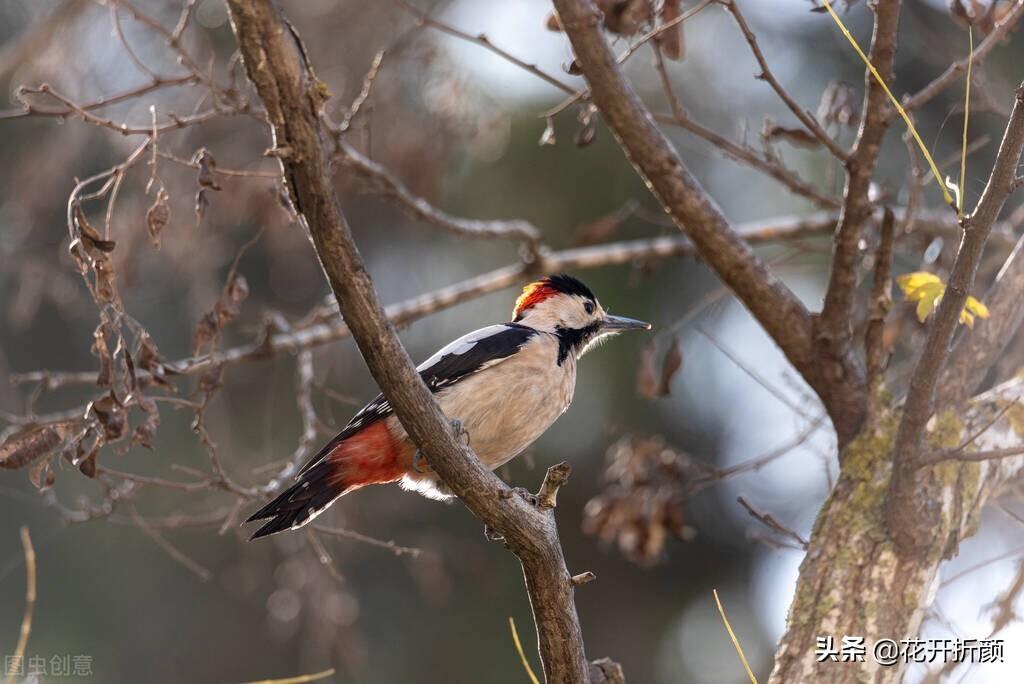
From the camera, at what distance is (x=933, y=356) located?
363 cm

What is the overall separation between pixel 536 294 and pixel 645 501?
3.48 feet

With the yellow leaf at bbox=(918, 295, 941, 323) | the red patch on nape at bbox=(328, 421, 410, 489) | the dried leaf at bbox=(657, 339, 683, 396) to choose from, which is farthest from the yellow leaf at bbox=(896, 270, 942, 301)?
the red patch on nape at bbox=(328, 421, 410, 489)

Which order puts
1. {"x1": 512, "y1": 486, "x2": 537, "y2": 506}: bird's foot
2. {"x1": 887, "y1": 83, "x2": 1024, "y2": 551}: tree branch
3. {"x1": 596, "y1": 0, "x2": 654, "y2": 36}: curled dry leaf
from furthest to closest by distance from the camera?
{"x1": 596, "y1": 0, "x2": 654, "y2": 36}: curled dry leaf < {"x1": 512, "y1": 486, "x2": 537, "y2": 506}: bird's foot < {"x1": 887, "y1": 83, "x2": 1024, "y2": 551}: tree branch

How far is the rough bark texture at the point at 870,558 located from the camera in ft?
13.2

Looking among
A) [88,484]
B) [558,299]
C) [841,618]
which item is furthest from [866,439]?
[88,484]

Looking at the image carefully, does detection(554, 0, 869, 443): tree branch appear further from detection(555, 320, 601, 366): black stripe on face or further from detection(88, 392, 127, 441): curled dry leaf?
detection(88, 392, 127, 441): curled dry leaf

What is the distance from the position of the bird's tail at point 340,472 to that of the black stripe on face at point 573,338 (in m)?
0.83

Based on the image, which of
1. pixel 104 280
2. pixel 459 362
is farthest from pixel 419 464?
pixel 104 280

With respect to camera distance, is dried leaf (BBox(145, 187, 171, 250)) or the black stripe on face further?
the black stripe on face

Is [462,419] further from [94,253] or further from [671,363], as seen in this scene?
[94,253]

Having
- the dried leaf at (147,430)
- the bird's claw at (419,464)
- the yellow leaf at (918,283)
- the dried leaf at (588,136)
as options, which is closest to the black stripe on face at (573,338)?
the bird's claw at (419,464)

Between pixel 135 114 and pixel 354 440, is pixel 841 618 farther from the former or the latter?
pixel 135 114

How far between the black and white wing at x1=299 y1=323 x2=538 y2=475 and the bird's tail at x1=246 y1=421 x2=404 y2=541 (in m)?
0.04

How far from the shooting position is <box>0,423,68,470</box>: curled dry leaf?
3.66 meters
